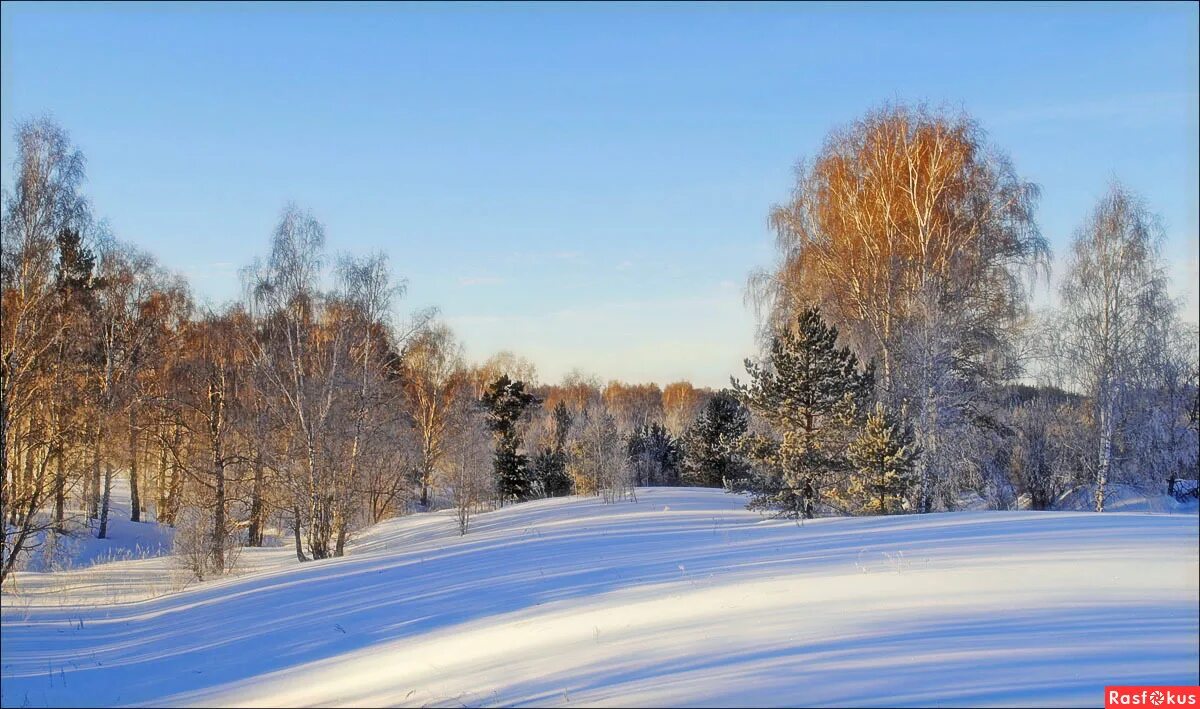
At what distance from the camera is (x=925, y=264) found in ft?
71.0

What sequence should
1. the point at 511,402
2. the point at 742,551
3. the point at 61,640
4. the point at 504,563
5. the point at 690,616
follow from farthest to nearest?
the point at 511,402 → the point at 504,563 → the point at 742,551 → the point at 61,640 → the point at 690,616

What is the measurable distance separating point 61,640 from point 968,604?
10.9 metres

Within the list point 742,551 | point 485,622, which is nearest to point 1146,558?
point 742,551

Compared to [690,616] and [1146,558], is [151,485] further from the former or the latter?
[1146,558]

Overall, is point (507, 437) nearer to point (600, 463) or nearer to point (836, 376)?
point (600, 463)

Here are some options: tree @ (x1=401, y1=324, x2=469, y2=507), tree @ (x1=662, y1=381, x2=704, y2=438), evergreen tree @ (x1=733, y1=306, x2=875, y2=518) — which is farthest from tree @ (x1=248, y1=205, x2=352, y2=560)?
tree @ (x1=662, y1=381, x2=704, y2=438)

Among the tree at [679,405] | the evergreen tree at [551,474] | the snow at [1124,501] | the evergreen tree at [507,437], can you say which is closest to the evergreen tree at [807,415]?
the snow at [1124,501]

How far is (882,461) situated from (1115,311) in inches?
423

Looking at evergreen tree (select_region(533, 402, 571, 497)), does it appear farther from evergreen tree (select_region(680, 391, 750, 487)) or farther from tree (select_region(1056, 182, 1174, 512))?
tree (select_region(1056, 182, 1174, 512))

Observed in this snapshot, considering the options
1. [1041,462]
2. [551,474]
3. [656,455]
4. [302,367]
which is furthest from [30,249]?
[656,455]

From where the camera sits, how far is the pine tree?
703 inches

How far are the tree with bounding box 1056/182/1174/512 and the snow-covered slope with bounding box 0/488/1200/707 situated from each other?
14065 millimetres

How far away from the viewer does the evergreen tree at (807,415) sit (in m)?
19.2

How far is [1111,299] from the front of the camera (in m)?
23.3
